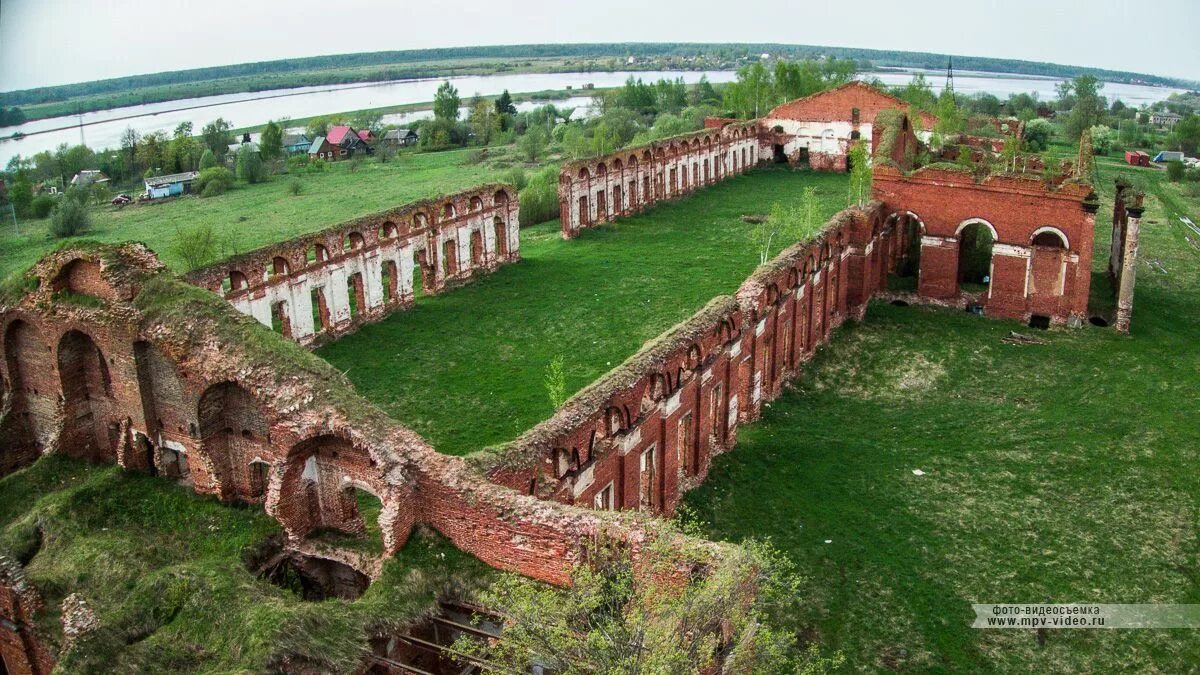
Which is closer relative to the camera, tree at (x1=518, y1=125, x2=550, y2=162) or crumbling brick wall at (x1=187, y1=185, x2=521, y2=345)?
crumbling brick wall at (x1=187, y1=185, x2=521, y2=345)

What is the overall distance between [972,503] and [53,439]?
1987cm

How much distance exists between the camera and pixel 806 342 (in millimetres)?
32000

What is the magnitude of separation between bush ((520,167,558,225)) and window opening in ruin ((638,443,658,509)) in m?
A: 33.1

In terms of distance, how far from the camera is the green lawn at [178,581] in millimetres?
14727

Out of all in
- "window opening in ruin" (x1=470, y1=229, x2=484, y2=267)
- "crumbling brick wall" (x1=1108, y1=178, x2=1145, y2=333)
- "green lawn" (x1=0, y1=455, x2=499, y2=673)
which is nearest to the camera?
"green lawn" (x1=0, y1=455, x2=499, y2=673)

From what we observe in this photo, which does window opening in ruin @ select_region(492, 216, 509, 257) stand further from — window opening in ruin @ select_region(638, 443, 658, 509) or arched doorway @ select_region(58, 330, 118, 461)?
arched doorway @ select_region(58, 330, 118, 461)

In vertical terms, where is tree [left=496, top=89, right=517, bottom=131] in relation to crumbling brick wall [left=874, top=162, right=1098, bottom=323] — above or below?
above

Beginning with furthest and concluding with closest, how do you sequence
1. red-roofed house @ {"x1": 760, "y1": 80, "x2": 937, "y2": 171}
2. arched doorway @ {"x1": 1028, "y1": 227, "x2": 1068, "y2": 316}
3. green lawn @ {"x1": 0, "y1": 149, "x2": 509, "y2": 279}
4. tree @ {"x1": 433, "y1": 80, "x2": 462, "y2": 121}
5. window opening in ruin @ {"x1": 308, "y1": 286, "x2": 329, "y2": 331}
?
tree @ {"x1": 433, "y1": 80, "x2": 462, "y2": 121} < red-roofed house @ {"x1": 760, "y1": 80, "x2": 937, "y2": 171} < green lawn @ {"x1": 0, "y1": 149, "x2": 509, "y2": 279} < arched doorway @ {"x1": 1028, "y1": 227, "x2": 1068, "y2": 316} < window opening in ruin @ {"x1": 308, "y1": 286, "x2": 329, "y2": 331}

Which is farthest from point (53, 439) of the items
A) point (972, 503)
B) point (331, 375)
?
point (972, 503)

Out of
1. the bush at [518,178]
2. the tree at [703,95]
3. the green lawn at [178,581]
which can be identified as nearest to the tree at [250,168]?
the bush at [518,178]

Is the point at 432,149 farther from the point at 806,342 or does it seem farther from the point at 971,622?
the point at 971,622

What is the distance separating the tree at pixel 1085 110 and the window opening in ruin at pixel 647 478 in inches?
3216

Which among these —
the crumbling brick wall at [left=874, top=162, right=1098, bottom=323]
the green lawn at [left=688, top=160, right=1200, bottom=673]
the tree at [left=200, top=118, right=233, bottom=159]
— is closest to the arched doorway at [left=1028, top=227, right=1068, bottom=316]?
the crumbling brick wall at [left=874, top=162, right=1098, bottom=323]

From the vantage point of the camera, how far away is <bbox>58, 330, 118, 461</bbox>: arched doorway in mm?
20547
